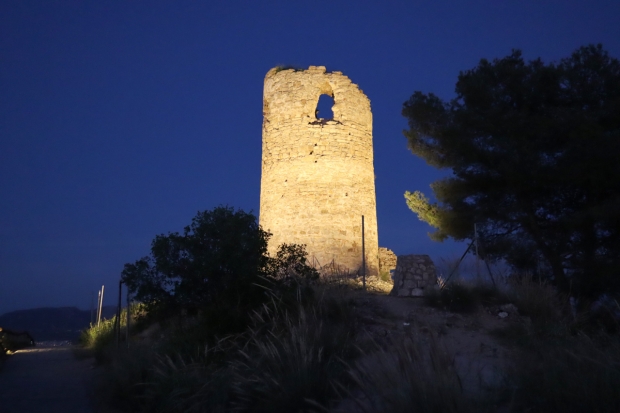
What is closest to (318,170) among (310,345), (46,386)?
(46,386)

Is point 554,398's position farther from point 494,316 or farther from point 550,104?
point 550,104

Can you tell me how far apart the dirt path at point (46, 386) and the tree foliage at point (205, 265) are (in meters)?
1.98

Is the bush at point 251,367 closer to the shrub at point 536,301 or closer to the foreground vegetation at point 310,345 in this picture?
the foreground vegetation at point 310,345

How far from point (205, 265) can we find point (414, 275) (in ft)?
13.3

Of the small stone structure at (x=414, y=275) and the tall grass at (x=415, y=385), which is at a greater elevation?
the small stone structure at (x=414, y=275)

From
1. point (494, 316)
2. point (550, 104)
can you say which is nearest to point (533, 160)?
point (550, 104)

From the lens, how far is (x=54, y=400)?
8.47 metres

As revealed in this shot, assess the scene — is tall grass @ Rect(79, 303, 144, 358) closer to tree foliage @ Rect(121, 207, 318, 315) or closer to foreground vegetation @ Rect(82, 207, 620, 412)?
foreground vegetation @ Rect(82, 207, 620, 412)

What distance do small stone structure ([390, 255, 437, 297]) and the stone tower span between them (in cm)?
367

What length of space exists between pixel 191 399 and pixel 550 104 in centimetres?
1073

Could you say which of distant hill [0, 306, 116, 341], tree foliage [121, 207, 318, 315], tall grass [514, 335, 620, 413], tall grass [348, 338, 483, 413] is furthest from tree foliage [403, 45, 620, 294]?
distant hill [0, 306, 116, 341]

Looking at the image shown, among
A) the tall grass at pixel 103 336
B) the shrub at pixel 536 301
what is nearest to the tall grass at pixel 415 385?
the shrub at pixel 536 301

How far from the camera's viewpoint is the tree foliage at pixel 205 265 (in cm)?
971

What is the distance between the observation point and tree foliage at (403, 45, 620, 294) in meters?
11.6
